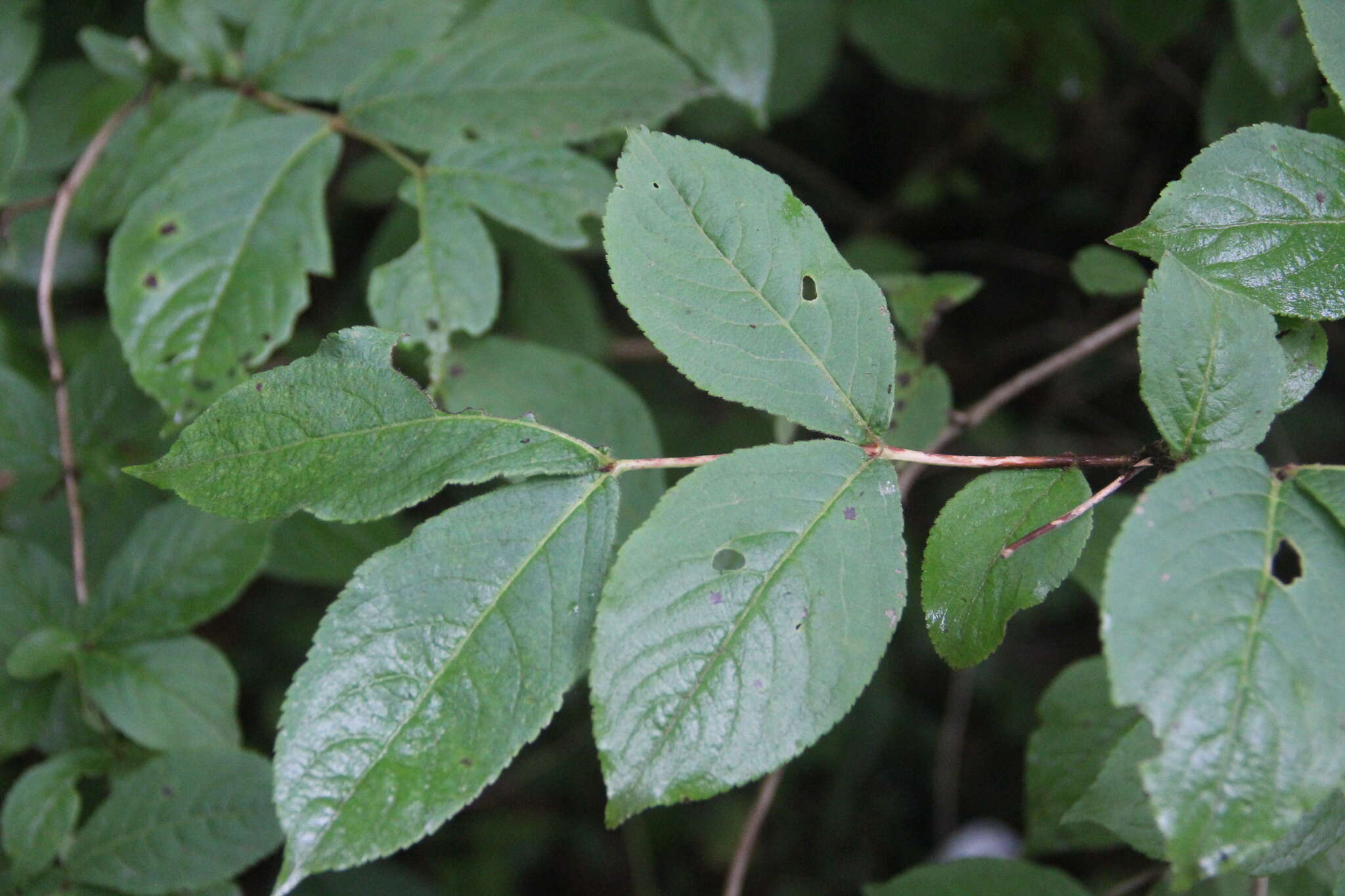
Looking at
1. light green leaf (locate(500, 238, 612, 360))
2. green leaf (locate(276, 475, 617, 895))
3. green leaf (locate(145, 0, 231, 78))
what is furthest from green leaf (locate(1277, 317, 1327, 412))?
green leaf (locate(145, 0, 231, 78))

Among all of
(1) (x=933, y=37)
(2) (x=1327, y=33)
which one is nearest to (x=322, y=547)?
(2) (x=1327, y=33)

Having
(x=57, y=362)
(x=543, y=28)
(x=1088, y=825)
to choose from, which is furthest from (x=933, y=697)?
(x=57, y=362)

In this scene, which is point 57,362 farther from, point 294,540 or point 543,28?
point 543,28

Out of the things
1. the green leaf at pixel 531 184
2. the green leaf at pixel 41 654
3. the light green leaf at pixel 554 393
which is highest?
the green leaf at pixel 531 184

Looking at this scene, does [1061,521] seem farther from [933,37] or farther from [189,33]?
[933,37]

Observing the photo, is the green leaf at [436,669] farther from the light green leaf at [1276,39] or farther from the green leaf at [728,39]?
the light green leaf at [1276,39]

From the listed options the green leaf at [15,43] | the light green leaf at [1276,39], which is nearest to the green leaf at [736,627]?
the light green leaf at [1276,39]
